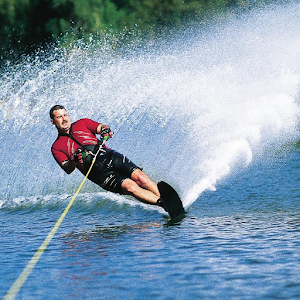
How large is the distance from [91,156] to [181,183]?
1.90m

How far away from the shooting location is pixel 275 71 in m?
13.1

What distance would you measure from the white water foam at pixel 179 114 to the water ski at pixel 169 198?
4.33 ft

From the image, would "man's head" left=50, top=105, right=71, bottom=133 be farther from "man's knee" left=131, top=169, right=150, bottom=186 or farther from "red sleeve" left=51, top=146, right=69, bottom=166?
"man's knee" left=131, top=169, right=150, bottom=186

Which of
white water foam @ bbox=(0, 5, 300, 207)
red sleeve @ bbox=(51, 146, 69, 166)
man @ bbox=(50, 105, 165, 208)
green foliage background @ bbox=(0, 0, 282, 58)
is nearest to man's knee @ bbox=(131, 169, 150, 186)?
man @ bbox=(50, 105, 165, 208)

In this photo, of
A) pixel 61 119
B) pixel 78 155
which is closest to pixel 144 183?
pixel 78 155

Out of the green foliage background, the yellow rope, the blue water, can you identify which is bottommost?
the yellow rope

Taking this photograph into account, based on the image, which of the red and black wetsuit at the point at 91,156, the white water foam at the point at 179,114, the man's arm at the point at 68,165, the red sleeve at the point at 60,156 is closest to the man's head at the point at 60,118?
the red and black wetsuit at the point at 91,156

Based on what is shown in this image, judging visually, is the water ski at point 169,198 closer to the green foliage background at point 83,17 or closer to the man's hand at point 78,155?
the man's hand at point 78,155

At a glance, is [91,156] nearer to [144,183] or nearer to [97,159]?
[97,159]

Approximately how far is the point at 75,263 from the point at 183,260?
848mm

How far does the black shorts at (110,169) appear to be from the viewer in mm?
7802

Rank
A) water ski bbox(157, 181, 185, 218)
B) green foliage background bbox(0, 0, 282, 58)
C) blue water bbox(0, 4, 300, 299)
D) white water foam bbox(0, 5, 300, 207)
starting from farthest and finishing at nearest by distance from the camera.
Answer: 1. green foliage background bbox(0, 0, 282, 58)
2. white water foam bbox(0, 5, 300, 207)
3. water ski bbox(157, 181, 185, 218)
4. blue water bbox(0, 4, 300, 299)

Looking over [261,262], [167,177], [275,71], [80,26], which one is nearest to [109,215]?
[167,177]

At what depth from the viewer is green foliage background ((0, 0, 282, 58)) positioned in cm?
3008
